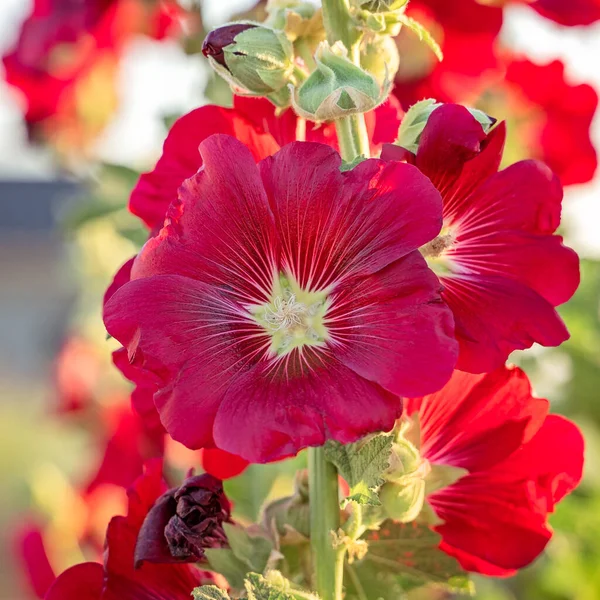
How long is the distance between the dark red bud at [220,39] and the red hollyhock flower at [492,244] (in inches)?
7.2

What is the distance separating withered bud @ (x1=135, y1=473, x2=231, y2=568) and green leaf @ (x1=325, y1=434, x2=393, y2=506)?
6.5 inches

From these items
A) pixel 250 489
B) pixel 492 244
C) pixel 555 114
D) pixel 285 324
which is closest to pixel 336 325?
pixel 285 324

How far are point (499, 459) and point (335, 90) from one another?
1.20 ft

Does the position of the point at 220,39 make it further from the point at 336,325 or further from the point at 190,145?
the point at 336,325

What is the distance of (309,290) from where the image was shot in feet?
2.55

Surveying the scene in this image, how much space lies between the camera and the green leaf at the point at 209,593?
0.71m

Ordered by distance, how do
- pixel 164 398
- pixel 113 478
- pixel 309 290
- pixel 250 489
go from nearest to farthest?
1. pixel 164 398
2. pixel 309 290
3. pixel 250 489
4. pixel 113 478

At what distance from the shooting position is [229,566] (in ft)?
2.79

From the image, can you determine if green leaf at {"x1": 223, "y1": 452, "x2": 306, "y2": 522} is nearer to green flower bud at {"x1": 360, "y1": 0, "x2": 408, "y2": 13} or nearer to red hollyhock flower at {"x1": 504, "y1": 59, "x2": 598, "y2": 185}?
green flower bud at {"x1": 360, "y1": 0, "x2": 408, "y2": 13}

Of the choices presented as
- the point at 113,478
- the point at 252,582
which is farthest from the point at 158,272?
the point at 113,478

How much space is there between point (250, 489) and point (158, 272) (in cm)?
55

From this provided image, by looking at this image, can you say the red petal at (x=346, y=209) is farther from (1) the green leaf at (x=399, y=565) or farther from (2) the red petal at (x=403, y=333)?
(1) the green leaf at (x=399, y=565)

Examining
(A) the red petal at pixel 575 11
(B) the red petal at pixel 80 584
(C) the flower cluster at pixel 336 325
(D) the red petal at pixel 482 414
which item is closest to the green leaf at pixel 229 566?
(C) the flower cluster at pixel 336 325

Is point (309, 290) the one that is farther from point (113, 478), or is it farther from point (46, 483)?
point (46, 483)
